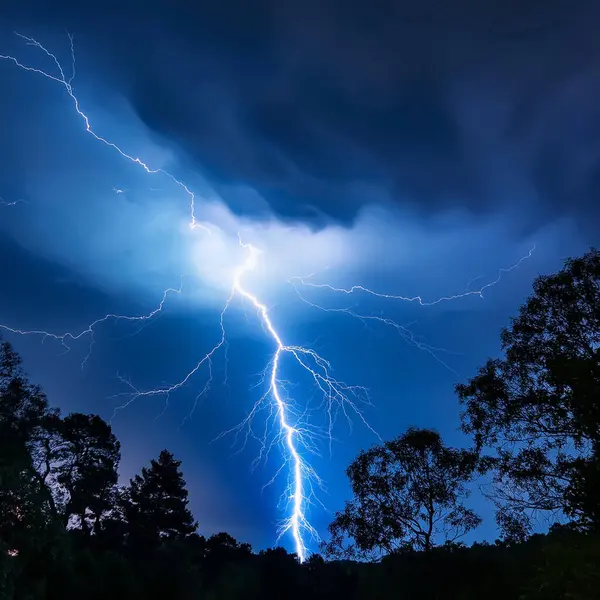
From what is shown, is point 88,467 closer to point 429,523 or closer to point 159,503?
point 159,503

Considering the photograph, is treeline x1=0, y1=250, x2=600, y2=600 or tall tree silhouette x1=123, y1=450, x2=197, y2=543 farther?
tall tree silhouette x1=123, y1=450, x2=197, y2=543

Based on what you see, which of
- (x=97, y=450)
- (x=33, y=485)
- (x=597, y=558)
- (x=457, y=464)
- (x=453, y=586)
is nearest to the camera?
Answer: (x=597, y=558)

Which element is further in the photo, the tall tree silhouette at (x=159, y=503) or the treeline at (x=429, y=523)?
the tall tree silhouette at (x=159, y=503)

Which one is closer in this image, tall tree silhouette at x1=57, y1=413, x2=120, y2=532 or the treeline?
the treeline

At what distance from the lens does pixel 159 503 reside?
3534cm

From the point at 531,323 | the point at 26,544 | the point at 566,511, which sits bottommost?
the point at 26,544

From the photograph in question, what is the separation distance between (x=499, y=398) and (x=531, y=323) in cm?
235

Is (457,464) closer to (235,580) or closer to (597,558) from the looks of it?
(235,580)

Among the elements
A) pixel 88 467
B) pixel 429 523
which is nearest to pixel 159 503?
pixel 88 467

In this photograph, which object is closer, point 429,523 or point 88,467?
point 429,523

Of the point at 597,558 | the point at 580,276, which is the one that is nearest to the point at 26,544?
the point at 597,558

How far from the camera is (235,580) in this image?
1309 centimetres

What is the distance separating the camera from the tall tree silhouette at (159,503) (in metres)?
33.2

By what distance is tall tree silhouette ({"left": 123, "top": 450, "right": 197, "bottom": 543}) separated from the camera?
109 feet
